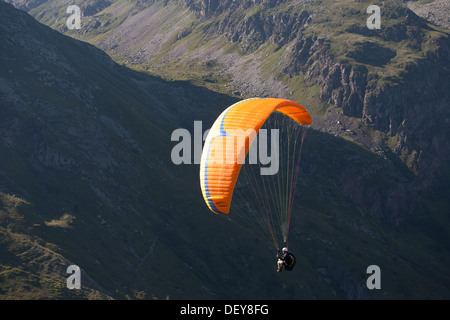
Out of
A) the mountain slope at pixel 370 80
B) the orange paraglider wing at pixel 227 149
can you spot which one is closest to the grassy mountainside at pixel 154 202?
the mountain slope at pixel 370 80

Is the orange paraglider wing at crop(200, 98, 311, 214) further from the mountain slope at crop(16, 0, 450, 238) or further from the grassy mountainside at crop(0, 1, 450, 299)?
the mountain slope at crop(16, 0, 450, 238)

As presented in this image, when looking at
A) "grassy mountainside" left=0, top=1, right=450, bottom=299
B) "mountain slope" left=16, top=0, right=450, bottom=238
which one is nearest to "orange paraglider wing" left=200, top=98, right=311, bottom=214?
"grassy mountainside" left=0, top=1, right=450, bottom=299

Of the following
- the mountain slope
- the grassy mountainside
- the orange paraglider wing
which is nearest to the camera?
the orange paraglider wing

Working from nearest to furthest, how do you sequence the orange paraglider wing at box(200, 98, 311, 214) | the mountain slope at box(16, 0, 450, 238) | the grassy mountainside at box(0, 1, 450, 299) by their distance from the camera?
the orange paraglider wing at box(200, 98, 311, 214) → the grassy mountainside at box(0, 1, 450, 299) → the mountain slope at box(16, 0, 450, 238)

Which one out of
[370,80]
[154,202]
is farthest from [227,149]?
[370,80]

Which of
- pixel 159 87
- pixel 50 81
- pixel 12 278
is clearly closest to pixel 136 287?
pixel 12 278

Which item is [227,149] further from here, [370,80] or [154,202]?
[370,80]

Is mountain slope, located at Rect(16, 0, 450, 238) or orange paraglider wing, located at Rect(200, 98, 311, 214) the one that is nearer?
orange paraglider wing, located at Rect(200, 98, 311, 214)

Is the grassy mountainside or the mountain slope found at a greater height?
the mountain slope

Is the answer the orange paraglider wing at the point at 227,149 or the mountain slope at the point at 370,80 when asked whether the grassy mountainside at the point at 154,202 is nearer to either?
the mountain slope at the point at 370,80

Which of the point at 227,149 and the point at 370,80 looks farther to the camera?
the point at 370,80
